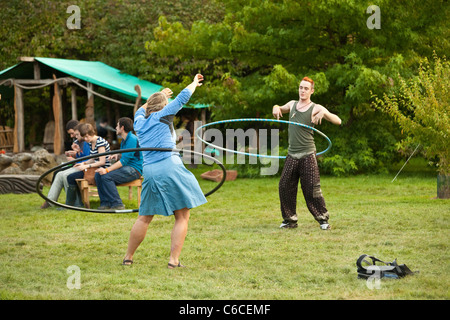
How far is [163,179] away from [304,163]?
2729mm

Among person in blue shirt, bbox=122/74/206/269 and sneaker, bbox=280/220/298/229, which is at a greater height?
person in blue shirt, bbox=122/74/206/269

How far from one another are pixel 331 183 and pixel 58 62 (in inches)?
400

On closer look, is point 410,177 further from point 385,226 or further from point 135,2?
point 135,2

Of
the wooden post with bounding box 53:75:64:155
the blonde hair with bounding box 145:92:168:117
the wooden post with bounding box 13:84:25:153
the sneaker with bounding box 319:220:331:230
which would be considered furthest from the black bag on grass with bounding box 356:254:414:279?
the wooden post with bounding box 13:84:25:153

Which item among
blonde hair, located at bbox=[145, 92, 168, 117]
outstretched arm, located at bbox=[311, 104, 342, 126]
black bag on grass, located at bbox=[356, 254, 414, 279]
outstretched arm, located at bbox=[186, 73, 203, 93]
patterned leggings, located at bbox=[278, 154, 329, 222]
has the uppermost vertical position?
outstretched arm, located at bbox=[186, 73, 203, 93]

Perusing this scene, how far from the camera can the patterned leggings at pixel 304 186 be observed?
27.3 ft

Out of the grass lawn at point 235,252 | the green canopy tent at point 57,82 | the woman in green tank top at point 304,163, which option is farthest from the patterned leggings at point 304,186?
the green canopy tent at point 57,82

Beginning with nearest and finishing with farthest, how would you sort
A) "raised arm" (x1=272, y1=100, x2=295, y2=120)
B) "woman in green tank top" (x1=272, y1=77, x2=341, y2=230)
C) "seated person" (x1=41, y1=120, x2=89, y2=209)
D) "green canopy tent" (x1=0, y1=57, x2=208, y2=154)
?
1. "raised arm" (x1=272, y1=100, x2=295, y2=120)
2. "woman in green tank top" (x1=272, y1=77, x2=341, y2=230)
3. "seated person" (x1=41, y1=120, x2=89, y2=209)
4. "green canopy tent" (x1=0, y1=57, x2=208, y2=154)

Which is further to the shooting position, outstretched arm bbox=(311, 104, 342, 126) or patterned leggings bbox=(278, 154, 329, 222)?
patterned leggings bbox=(278, 154, 329, 222)

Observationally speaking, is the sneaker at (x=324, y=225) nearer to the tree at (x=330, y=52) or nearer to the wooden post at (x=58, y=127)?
the tree at (x=330, y=52)

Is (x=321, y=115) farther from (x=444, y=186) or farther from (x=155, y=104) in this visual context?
(x=444, y=186)

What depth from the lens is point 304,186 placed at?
8406 millimetres

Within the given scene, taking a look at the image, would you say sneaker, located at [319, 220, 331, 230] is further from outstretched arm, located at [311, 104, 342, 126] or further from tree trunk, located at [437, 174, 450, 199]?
tree trunk, located at [437, 174, 450, 199]

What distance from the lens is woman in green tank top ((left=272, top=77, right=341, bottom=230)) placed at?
327 inches
